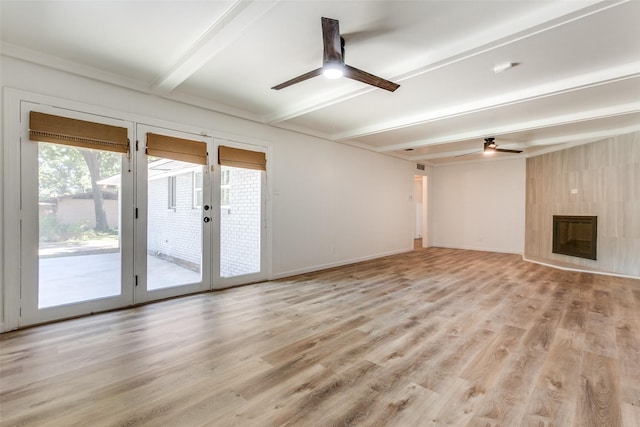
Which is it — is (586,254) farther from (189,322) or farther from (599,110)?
(189,322)

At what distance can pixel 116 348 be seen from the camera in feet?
8.25

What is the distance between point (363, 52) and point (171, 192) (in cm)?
296

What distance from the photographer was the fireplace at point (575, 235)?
5.68m

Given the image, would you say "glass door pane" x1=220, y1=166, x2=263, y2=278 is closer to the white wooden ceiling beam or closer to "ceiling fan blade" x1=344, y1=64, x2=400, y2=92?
the white wooden ceiling beam

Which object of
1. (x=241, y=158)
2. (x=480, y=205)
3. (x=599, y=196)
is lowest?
(x=480, y=205)

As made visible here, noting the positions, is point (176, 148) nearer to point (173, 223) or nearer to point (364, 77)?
point (173, 223)

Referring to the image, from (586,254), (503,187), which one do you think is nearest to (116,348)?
(586,254)

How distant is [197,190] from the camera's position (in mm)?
4152

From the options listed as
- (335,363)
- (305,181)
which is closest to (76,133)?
(305,181)

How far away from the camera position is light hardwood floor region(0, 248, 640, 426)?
5.68 feet

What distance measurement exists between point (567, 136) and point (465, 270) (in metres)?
3.29

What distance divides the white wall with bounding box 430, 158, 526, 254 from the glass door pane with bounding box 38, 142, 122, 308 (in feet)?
27.8

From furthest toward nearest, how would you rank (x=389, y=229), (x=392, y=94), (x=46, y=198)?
1. (x=389, y=229)
2. (x=392, y=94)
3. (x=46, y=198)

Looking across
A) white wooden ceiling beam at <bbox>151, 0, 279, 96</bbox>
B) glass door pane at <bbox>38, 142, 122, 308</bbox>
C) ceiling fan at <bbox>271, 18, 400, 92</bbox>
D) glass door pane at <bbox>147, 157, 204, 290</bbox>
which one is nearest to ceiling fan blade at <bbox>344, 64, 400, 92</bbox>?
ceiling fan at <bbox>271, 18, 400, 92</bbox>
